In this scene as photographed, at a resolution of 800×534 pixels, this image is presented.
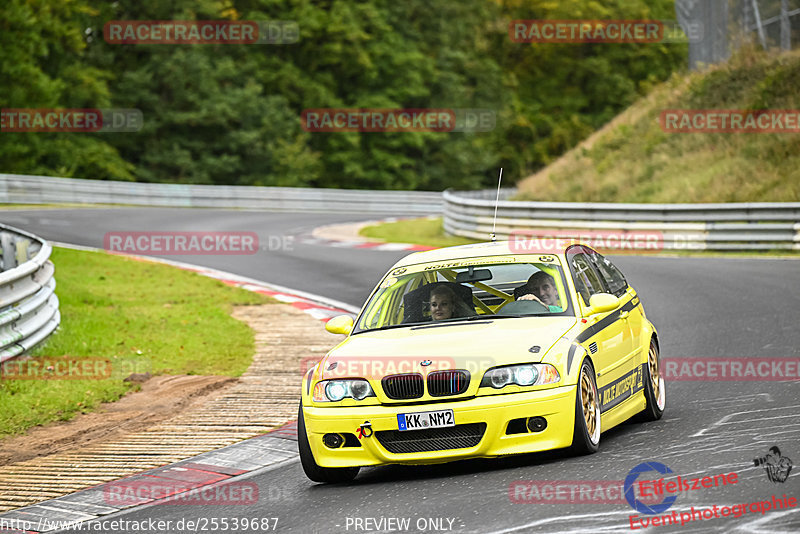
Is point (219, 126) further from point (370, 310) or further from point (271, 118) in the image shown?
point (370, 310)

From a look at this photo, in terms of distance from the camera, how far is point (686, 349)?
12.1 meters

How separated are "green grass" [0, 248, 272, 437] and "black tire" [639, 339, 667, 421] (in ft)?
15.9

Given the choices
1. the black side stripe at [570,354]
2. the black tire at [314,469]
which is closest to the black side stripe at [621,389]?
the black side stripe at [570,354]

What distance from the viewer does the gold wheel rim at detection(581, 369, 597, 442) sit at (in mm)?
7566

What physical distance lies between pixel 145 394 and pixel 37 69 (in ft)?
143

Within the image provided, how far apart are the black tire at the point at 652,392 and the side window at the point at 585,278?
692 millimetres

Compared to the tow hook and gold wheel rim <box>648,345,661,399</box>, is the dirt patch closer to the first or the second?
the tow hook

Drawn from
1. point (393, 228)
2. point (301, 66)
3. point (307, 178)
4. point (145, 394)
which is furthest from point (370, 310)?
point (301, 66)

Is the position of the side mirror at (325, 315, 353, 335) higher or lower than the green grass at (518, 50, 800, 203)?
higher

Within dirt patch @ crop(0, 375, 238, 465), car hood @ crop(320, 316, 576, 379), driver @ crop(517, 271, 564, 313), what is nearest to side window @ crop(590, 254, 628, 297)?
driver @ crop(517, 271, 564, 313)

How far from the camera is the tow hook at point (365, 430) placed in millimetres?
7332

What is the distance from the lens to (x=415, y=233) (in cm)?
3173

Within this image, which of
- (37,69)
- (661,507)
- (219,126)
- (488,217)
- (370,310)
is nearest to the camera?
(661,507)

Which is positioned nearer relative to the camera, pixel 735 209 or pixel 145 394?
pixel 145 394
